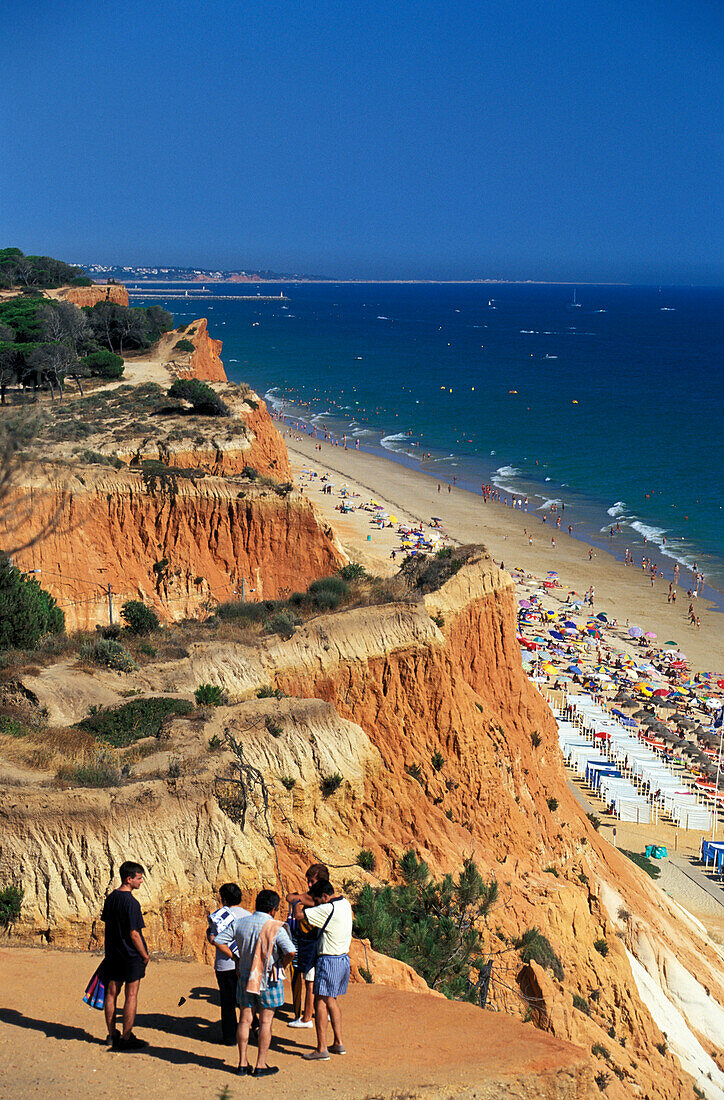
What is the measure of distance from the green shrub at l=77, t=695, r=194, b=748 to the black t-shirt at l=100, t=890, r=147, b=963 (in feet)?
20.2

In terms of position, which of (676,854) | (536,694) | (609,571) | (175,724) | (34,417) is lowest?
(676,854)

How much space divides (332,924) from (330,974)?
0.45m

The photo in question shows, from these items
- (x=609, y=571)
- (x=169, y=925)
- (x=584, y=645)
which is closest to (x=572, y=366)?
(x=609, y=571)

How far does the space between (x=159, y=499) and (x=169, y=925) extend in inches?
910

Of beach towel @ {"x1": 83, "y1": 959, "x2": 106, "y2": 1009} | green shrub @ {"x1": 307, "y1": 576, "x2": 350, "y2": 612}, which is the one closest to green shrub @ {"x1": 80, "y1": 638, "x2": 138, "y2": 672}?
green shrub @ {"x1": 307, "y1": 576, "x2": 350, "y2": 612}

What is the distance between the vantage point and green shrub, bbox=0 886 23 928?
1084 cm

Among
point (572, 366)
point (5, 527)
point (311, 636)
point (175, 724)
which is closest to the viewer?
point (175, 724)

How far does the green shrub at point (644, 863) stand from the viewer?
31641 millimetres

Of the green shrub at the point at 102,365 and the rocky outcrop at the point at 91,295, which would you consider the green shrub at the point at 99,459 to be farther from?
the rocky outcrop at the point at 91,295

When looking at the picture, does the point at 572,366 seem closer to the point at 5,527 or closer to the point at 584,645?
the point at 584,645

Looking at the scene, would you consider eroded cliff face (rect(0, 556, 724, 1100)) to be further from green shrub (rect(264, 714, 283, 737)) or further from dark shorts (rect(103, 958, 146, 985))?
dark shorts (rect(103, 958, 146, 985))

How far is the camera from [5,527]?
2855 centimetres

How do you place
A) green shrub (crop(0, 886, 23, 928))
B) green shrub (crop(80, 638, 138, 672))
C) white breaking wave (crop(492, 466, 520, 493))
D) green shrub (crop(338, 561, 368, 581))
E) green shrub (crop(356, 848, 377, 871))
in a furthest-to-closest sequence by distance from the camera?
1. white breaking wave (crop(492, 466, 520, 493))
2. green shrub (crop(338, 561, 368, 581))
3. green shrub (crop(80, 638, 138, 672))
4. green shrub (crop(356, 848, 377, 871))
5. green shrub (crop(0, 886, 23, 928))

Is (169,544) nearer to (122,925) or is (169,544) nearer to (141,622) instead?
(141,622)
